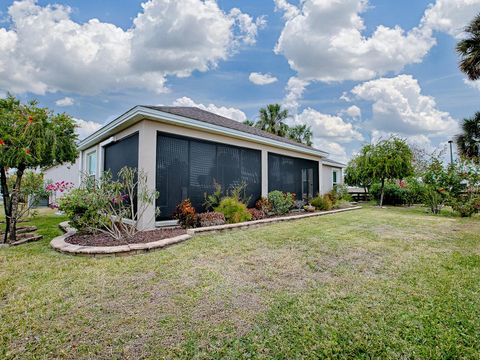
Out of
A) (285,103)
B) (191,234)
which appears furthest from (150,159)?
(285,103)

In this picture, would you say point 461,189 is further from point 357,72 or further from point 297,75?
point 297,75

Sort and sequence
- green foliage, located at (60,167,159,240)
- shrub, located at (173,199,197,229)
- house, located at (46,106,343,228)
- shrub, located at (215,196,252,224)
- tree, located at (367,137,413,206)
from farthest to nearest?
1. tree, located at (367,137,413,206)
2. shrub, located at (215,196,252,224)
3. shrub, located at (173,199,197,229)
4. house, located at (46,106,343,228)
5. green foliage, located at (60,167,159,240)

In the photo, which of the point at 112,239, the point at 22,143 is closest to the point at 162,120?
the point at 22,143

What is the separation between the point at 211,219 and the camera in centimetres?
711

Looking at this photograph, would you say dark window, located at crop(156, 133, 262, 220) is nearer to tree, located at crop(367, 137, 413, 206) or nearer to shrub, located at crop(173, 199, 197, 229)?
shrub, located at crop(173, 199, 197, 229)

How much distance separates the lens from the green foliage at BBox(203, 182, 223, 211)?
8008 mm

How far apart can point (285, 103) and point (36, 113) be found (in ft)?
75.2

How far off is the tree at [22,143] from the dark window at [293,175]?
7.66 meters

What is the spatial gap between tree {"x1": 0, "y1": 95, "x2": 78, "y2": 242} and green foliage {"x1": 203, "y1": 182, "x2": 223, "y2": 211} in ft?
13.4

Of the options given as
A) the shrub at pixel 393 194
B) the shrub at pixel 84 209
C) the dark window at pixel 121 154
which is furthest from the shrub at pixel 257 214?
the shrub at pixel 393 194

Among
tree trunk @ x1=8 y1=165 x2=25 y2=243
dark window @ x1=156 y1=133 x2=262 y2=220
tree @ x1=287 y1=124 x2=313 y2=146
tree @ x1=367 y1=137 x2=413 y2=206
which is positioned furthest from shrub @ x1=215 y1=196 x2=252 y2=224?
tree @ x1=287 y1=124 x2=313 y2=146

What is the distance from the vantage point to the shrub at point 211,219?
698cm

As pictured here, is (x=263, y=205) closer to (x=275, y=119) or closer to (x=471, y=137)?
(x=471, y=137)

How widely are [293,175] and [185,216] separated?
6939mm
